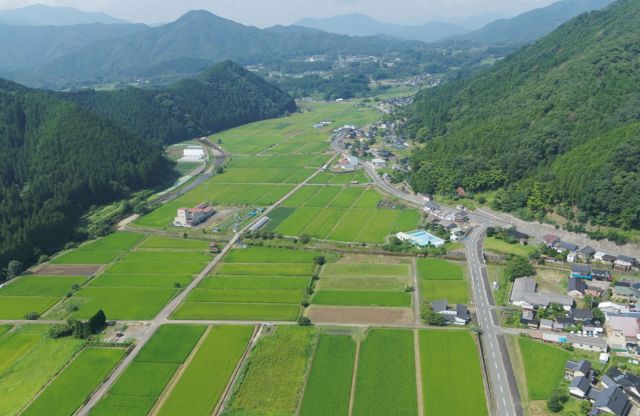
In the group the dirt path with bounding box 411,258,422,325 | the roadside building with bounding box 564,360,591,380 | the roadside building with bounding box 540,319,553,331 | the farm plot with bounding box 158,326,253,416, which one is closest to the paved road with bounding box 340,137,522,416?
the roadside building with bounding box 540,319,553,331

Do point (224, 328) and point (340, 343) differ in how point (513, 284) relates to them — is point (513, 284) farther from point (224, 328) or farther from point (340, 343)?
point (224, 328)

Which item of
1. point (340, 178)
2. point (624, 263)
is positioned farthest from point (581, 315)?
point (340, 178)

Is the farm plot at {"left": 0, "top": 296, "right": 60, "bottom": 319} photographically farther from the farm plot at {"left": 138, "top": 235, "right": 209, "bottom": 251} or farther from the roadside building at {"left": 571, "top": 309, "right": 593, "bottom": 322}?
the roadside building at {"left": 571, "top": 309, "right": 593, "bottom": 322}

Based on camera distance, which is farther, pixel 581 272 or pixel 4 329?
pixel 581 272

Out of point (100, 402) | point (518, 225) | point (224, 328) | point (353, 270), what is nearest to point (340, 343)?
point (224, 328)

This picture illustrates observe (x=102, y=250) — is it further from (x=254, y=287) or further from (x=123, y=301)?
(x=254, y=287)

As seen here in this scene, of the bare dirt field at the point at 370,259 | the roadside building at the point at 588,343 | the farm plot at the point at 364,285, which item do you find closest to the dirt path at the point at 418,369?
the farm plot at the point at 364,285
